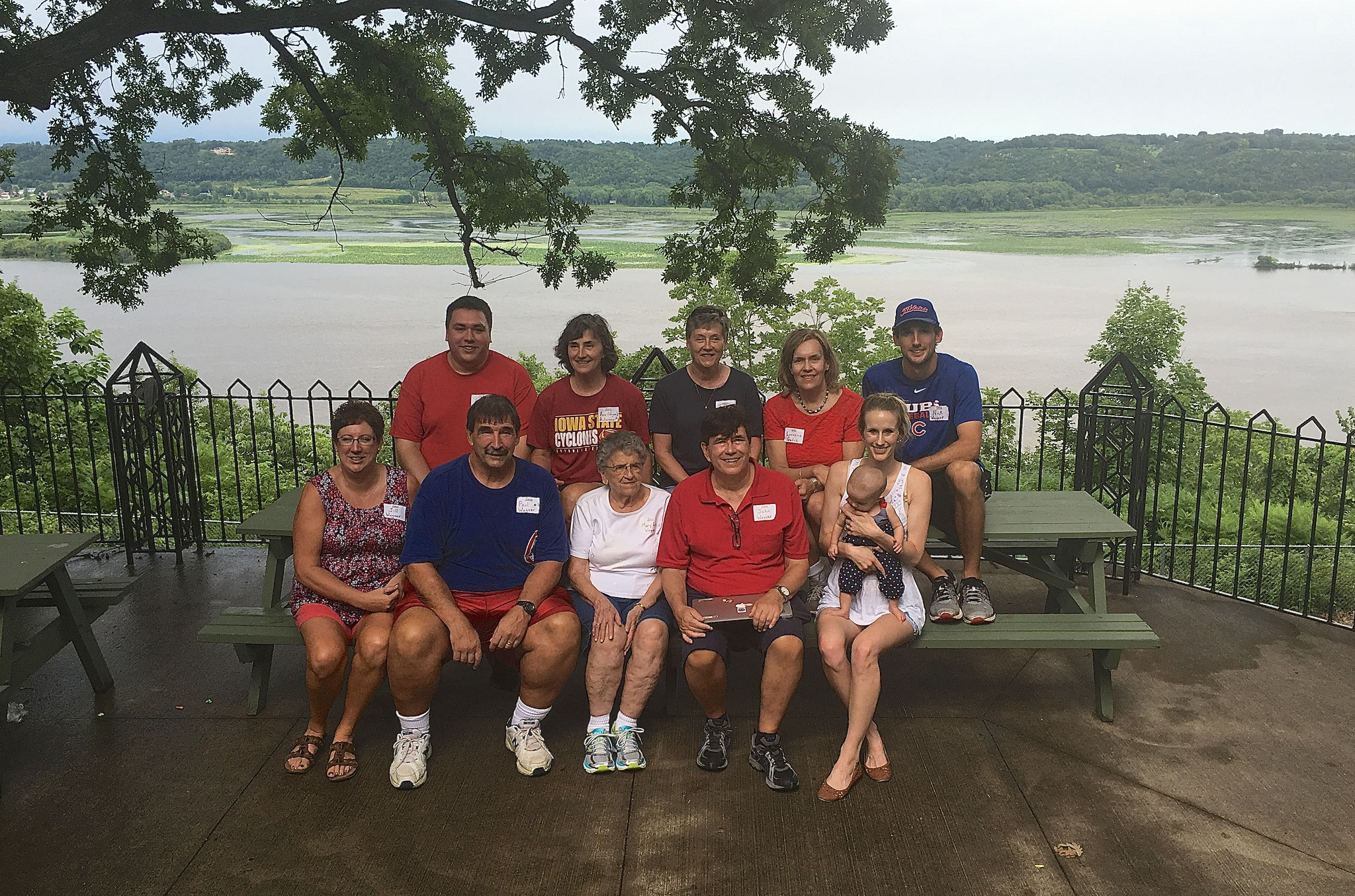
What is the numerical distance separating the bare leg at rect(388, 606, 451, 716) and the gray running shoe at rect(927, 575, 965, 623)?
1939 millimetres

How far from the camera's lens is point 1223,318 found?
73.3 meters

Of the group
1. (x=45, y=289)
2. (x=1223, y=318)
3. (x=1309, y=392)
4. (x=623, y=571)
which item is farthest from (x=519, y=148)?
(x=45, y=289)

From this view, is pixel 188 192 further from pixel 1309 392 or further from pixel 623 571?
pixel 1309 392

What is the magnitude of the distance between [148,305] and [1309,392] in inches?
3261

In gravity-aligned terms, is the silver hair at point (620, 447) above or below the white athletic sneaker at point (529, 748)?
above

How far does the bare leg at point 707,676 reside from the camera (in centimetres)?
368

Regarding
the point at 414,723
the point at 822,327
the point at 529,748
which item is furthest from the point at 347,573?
the point at 822,327

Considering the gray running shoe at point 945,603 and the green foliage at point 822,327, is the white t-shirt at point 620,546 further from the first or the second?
the green foliage at point 822,327

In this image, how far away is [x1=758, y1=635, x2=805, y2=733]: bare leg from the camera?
145 inches

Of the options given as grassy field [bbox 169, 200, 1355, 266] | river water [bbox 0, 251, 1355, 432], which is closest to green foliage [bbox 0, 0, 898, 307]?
river water [bbox 0, 251, 1355, 432]

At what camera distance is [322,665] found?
366 cm

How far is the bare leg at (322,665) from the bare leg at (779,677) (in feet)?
5.19

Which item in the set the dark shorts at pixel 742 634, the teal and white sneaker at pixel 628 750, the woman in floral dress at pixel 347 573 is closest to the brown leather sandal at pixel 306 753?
the woman in floral dress at pixel 347 573

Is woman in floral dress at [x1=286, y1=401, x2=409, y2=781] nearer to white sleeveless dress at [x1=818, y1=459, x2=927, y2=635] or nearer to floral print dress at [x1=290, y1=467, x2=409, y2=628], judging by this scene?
floral print dress at [x1=290, y1=467, x2=409, y2=628]
